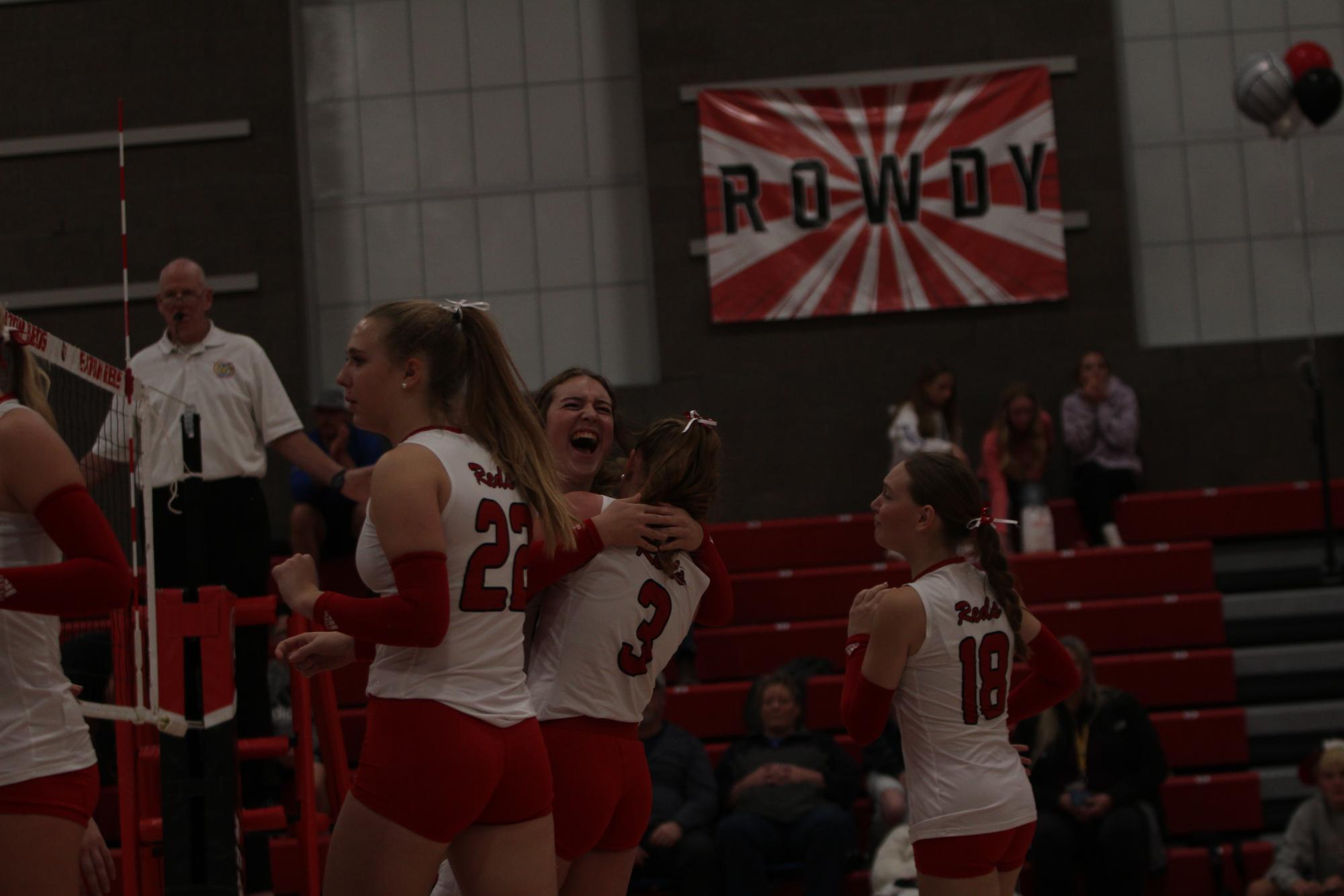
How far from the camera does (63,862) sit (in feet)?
9.70

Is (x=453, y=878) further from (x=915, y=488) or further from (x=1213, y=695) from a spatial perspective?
(x=1213, y=695)

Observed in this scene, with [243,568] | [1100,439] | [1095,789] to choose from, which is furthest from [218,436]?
[1100,439]

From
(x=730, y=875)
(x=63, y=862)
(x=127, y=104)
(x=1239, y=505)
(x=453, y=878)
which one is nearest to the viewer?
(x=63, y=862)

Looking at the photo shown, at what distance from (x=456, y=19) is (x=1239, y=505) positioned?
7.09 meters

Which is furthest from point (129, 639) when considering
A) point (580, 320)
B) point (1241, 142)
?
point (1241, 142)

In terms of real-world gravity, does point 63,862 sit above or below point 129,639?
below

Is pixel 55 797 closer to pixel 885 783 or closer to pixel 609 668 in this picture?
pixel 609 668

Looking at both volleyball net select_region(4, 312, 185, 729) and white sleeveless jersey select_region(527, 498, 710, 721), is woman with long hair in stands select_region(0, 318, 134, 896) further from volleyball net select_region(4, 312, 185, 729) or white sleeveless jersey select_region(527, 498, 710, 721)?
white sleeveless jersey select_region(527, 498, 710, 721)

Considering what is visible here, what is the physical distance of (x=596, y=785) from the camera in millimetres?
3242

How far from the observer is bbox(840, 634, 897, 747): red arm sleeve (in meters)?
3.65

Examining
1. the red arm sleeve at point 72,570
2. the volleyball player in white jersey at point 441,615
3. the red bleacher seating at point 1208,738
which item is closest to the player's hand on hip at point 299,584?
the volleyball player in white jersey at point 441,615

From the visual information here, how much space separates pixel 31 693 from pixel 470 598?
1.02 meters

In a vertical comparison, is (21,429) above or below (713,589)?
above

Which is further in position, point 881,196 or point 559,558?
point 881,196
